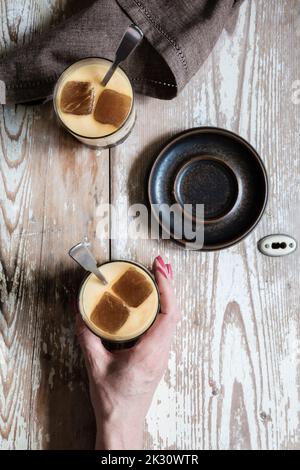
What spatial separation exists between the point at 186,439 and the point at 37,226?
545 mm

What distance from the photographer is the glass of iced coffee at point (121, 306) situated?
99cm

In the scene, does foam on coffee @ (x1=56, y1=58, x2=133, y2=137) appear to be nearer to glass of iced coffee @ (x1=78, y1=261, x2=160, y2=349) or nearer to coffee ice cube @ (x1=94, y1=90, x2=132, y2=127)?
coffee ice cube @ (x1=94, y1=90, x2=132, y2=127)

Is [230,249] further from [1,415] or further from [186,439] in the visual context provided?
[1,415]

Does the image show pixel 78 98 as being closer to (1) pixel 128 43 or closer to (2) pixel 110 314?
(1) pixel 128 43

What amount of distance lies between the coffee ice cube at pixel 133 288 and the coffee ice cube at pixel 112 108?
0.29 meters

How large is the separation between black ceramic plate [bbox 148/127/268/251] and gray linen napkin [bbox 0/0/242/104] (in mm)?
125

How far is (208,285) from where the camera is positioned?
3.71 feet

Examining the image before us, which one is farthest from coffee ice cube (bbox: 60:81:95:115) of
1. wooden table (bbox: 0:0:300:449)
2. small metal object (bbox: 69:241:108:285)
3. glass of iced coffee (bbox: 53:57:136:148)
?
small metal object (bbox: 69:241:108:285)

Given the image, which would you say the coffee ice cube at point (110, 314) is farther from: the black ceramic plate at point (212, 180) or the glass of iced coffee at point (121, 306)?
the black ceramic plate at point (212, 180)

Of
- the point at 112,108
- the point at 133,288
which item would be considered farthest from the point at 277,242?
the point at 112,108

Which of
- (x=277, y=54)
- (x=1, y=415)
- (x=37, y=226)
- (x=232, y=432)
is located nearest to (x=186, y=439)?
(x=232, y=432)

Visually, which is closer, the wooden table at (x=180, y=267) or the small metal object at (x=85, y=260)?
the small metal object at (x=85, y=260)

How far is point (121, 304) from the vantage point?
0.99 m

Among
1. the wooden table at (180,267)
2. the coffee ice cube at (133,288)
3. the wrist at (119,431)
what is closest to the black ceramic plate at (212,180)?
the wooden table at (180,267)
